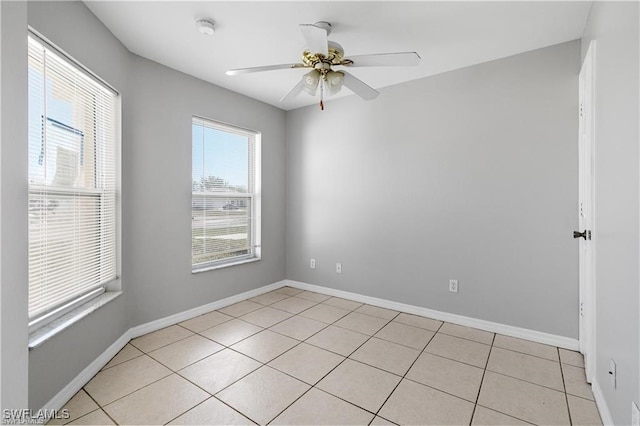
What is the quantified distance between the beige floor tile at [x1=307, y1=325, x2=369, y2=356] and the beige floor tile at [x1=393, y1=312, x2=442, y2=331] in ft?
1.92

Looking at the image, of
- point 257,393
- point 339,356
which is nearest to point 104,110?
point 257,393

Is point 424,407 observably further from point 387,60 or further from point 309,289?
point 309,289

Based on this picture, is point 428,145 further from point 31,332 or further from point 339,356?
point 31,332

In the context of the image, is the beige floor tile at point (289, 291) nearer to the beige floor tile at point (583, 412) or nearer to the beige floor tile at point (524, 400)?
the beige floor tile at point (524, 400)

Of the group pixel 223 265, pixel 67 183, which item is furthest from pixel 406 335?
pixel 67 183

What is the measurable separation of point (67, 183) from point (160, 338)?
60.1 inches

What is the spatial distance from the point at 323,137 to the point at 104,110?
2390 millimetres

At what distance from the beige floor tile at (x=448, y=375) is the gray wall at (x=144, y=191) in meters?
2.21

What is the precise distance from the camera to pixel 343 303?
3.68 m

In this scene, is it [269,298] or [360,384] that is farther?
[269,298]

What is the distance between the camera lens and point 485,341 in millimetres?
2656

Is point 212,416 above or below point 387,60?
below

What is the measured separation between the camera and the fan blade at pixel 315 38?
5.52 ft

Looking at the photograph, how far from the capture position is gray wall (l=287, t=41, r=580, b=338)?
254 centimetres
